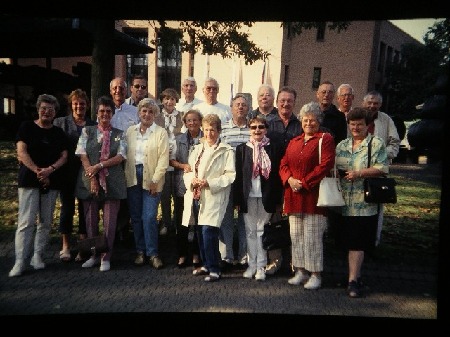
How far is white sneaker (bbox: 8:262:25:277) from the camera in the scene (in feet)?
14.5

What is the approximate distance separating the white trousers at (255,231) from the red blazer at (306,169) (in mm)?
368

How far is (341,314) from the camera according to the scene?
12.5 ft

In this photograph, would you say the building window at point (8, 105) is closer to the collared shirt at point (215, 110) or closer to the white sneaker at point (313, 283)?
the collared shirt at point (215, 110)

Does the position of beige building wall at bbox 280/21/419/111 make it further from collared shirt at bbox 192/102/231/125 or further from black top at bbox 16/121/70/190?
black top at bbox 16/121/70/190

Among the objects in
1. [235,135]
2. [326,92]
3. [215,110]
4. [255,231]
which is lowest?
[255,231]

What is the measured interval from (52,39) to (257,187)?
527cm

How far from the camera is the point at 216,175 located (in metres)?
4.54

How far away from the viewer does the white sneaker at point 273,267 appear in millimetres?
4684

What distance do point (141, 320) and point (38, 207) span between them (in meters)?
1.89

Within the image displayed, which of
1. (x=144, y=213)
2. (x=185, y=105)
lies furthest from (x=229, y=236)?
(x=185, y=105)

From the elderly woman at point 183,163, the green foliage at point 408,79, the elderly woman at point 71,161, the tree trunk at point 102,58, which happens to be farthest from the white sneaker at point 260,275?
the green foliage at point 408,79

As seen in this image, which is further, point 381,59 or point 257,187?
point 381,59

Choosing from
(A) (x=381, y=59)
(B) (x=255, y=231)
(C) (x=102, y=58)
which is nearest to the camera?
(B) (x=255, y=231)

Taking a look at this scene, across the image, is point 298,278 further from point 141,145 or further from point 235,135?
point 141,145
